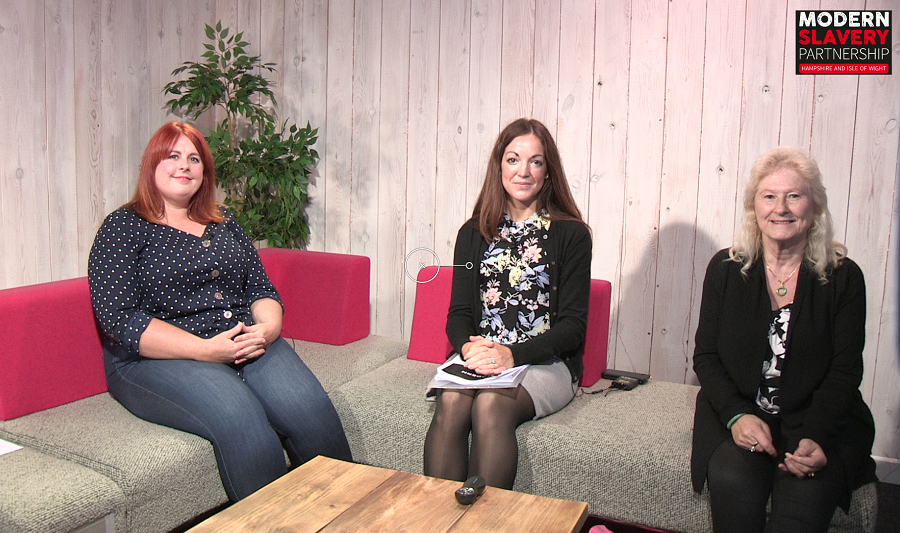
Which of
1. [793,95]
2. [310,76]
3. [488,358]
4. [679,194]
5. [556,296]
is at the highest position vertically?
[310,76]

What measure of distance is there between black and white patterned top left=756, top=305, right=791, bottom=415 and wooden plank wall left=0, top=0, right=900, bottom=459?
878mm

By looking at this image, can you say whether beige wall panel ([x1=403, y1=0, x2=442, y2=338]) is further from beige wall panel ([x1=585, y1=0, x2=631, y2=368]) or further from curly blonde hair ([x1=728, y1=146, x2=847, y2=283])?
curly blonde hair ([x1=728, y1=146, x2=847, y2=283])

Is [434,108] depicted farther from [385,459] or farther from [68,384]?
[68,384]

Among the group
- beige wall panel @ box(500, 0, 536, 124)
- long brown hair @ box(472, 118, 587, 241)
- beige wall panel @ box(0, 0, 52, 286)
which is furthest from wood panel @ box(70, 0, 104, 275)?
long brown hair @ box(472, 118, 587, 241)

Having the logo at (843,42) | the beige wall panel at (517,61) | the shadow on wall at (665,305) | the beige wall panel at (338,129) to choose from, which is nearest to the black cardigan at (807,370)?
the shadow on wall at (665,305)

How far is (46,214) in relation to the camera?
2906 mm

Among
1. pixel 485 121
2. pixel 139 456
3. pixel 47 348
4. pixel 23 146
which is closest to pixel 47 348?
pixel 47 348

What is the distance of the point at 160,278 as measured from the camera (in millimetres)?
2029

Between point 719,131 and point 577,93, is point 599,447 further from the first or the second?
point 577,93

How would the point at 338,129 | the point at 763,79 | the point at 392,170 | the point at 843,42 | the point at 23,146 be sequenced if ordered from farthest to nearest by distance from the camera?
the point at 338,129 → the point at 392,170 → the point at 23,146 → the point at 763,79 → the point at 843,42

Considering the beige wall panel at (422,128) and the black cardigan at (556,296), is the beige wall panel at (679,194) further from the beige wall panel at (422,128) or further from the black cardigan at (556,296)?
the beige wall panel at (422,128)

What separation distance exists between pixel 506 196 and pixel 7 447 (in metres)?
1.54

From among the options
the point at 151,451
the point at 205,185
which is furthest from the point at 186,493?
the point at 205,185

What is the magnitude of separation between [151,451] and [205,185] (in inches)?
33.1
